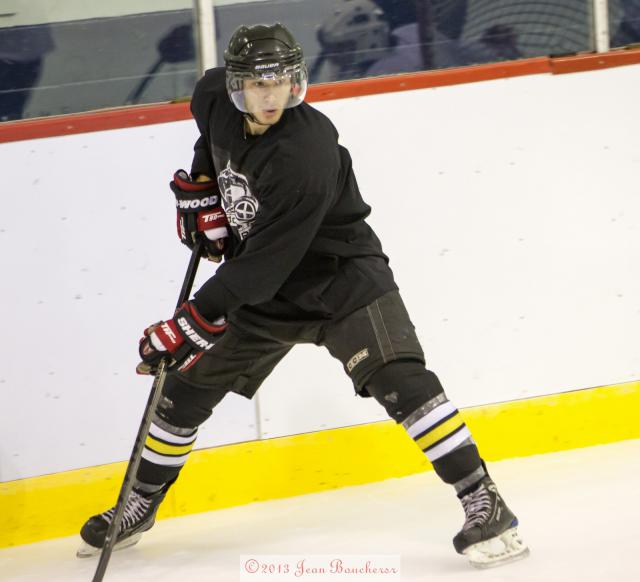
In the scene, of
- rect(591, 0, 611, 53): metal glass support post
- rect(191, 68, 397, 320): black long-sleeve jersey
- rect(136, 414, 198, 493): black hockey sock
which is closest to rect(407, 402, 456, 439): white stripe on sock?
rect(191, 68, 397, 320): black long-sleeve jersey

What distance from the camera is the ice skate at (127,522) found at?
2773 millimetres

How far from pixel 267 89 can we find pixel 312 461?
4.04ft

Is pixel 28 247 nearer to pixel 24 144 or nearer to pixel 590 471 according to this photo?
pixel 24 144

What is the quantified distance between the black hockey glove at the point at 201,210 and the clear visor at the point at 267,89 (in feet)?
0.90

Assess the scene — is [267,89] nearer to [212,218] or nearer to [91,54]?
[212,218]

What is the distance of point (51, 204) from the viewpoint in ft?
9.62

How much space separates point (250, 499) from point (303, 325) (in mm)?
790

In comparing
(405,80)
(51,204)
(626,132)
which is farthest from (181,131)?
(626,132)

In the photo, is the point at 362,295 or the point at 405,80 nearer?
the point at 362,295

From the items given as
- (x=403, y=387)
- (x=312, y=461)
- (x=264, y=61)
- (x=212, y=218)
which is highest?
Answer: (x=264, y=61)

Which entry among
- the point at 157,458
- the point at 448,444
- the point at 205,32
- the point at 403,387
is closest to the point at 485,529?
the point at 448,444

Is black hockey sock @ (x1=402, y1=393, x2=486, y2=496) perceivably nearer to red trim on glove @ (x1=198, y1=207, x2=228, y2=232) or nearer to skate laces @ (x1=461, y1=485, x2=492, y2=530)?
skate laces @ (x1=461, y1=485, x2=492, y2=530)

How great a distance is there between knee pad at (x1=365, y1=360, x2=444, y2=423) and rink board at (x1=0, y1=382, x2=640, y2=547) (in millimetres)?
748

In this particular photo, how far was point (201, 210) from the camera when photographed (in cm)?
262
